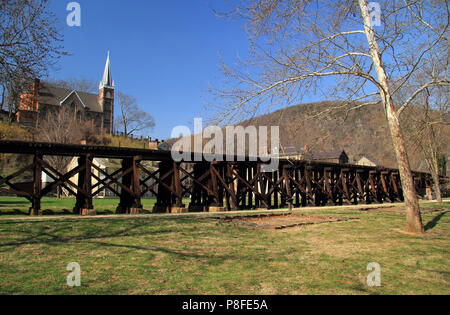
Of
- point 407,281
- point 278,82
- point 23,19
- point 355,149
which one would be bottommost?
point 407,281

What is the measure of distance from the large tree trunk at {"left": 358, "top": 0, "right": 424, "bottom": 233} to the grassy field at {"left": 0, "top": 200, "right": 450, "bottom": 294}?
1.60ft

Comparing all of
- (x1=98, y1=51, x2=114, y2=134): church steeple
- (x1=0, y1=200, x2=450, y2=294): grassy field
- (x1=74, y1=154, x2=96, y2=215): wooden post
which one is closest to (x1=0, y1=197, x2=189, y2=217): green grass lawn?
(x1=74, y1=154, x2=96, y2=215): wooden post

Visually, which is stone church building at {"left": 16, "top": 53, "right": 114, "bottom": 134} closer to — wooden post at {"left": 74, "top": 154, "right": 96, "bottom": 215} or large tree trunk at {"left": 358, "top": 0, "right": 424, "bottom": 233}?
wooden post at {"left": 74, "top": 154, "right": 96, "bottom": 215}

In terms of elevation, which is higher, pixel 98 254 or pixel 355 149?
pixel 355 149

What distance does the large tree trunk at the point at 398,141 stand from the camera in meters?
7.99

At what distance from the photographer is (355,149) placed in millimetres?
112250

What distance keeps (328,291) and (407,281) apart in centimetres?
131

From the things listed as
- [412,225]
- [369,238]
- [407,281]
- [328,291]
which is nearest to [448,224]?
[412,225]

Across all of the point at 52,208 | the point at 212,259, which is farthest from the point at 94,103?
the point at 212,259

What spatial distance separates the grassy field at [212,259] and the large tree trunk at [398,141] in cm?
49

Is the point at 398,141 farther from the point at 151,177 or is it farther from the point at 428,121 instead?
the point at 151,177

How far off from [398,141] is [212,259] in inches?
232

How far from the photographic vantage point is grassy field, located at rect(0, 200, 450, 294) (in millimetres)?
3902
